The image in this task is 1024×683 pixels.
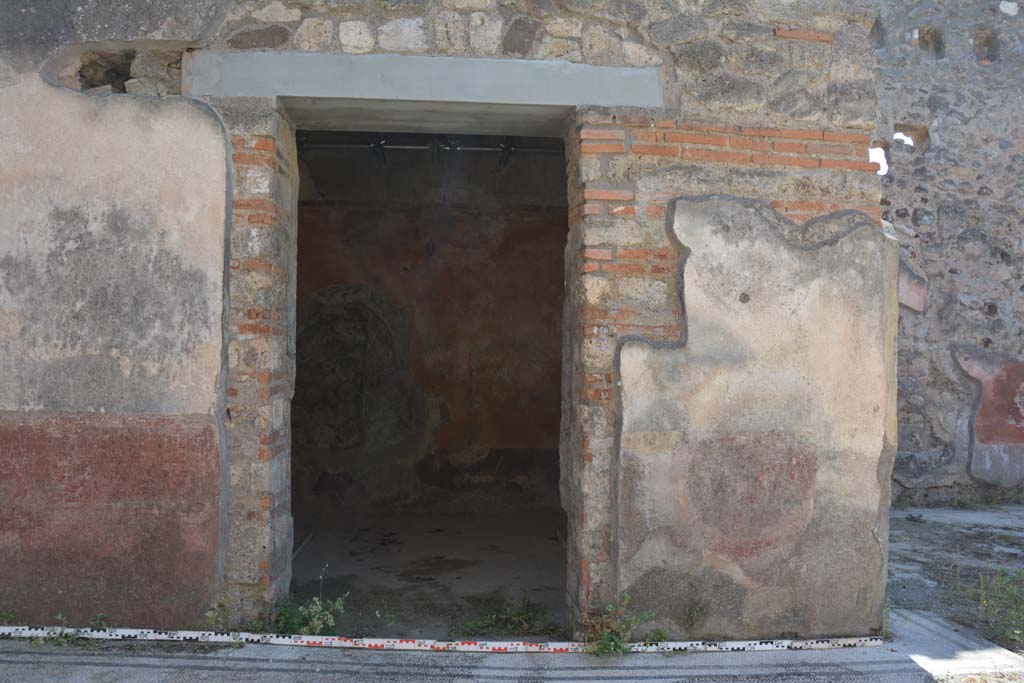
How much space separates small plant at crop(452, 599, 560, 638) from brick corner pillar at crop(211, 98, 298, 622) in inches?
37.2

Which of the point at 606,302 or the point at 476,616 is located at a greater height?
the point at 606,302

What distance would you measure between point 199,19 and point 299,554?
3458 millimetres

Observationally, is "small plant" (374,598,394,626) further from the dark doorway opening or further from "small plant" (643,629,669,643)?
the dark doorway opening

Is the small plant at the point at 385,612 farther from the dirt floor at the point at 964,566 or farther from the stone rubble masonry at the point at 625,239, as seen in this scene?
the dirt floor at the point at 964,566

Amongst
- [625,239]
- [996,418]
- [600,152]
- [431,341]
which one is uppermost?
[600,152]

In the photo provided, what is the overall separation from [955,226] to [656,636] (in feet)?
18.8

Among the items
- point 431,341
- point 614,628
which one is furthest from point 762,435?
point 431,341

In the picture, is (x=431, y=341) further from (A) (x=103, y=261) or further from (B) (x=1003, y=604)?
(B) (x=1003, y=604)

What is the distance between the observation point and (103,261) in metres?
3.41

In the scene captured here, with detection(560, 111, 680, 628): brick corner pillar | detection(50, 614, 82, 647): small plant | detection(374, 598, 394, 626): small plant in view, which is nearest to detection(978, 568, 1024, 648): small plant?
detection(560, 111, 680, 628): brick corner pillar

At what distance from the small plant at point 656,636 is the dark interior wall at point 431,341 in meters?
3.29

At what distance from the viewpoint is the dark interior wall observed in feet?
21.8

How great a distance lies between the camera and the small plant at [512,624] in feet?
12.2

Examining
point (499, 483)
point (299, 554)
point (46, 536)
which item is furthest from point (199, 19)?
point (499, 483)
